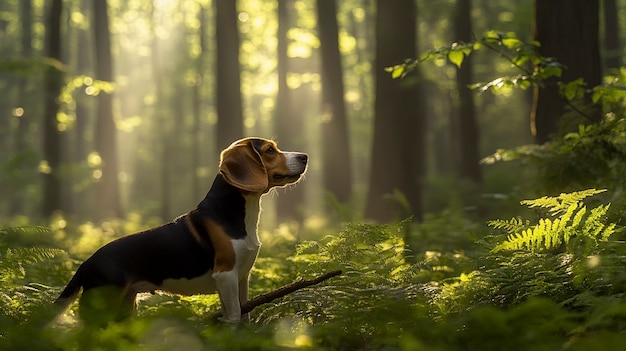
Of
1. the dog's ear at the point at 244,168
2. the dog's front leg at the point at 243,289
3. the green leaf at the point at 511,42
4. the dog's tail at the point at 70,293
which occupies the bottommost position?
the dog's front leg at the point at 243,289

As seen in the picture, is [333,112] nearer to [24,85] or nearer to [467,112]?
[467,112]

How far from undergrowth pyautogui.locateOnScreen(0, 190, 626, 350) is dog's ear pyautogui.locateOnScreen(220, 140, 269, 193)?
63 centimetres

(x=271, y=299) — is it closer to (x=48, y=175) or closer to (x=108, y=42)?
(x=48, y=175)

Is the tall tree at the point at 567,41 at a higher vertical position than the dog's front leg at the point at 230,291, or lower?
higher

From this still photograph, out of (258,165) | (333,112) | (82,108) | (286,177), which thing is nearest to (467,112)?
(333,112)

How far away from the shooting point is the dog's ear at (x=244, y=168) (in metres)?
5.28

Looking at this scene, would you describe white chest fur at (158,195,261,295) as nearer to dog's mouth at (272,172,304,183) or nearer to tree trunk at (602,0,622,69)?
dog's mouth at (272,172,304,183)

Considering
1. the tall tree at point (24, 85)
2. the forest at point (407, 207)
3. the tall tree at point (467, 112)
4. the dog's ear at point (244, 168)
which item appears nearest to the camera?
the forest at point (407, 207)

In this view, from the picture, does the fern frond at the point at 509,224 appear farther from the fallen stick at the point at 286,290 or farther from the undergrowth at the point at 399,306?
the fallen stick at the point at 286,290

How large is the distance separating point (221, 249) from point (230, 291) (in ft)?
1.06

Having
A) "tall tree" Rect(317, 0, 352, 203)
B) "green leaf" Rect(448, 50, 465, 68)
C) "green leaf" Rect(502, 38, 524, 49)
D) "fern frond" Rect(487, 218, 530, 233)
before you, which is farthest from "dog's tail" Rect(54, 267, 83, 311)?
"tall tree" Rect(317, 0, 352, 203)

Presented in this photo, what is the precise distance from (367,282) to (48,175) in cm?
1589

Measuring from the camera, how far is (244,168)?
536cm

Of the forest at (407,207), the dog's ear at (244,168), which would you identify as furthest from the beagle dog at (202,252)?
the forest at (407,207)
